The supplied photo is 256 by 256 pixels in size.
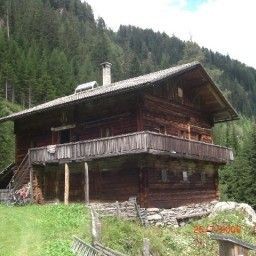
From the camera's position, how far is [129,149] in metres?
26.0

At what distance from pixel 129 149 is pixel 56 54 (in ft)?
277

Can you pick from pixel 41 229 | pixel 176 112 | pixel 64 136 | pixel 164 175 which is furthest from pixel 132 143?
pixel 64 136

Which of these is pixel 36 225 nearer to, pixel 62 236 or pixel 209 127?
pixel 62 236

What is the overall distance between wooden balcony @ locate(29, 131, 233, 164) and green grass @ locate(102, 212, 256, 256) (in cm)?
412

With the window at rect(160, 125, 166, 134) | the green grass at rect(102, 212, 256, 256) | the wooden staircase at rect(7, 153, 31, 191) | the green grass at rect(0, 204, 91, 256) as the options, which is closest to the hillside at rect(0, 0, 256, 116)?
the wooden staircase at rect(7, 153, 31, 191)

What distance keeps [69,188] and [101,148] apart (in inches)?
236

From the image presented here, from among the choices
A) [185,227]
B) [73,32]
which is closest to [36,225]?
[185,227]

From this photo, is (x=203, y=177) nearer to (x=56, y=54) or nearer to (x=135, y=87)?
(x=135, y=87)

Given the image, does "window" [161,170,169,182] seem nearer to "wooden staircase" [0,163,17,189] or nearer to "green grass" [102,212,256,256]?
"green grass" [102,212,256,256]

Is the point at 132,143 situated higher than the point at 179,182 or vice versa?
the point at 132,143

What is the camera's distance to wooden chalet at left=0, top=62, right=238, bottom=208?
27547 mm

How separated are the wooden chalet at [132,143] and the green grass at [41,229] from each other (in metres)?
3.11

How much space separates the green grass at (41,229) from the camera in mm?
17297

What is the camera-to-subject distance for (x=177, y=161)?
30.6m
